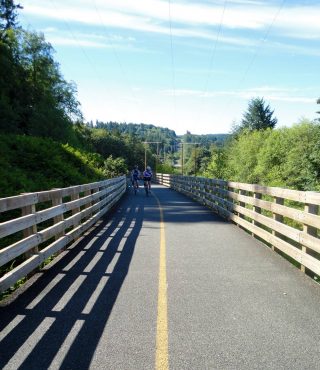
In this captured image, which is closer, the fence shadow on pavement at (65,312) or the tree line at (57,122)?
the fence shadow on pavement at (65,312)

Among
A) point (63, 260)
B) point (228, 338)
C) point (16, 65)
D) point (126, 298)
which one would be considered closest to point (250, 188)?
point (63, 260)

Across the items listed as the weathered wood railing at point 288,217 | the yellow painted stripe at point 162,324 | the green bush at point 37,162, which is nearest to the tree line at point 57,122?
the green bush at point 37,162

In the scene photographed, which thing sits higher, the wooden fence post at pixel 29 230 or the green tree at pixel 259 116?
the green tree at pixel 259 116

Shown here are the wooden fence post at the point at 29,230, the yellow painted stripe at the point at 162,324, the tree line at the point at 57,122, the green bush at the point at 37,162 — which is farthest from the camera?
the tree line at the point at 57,122

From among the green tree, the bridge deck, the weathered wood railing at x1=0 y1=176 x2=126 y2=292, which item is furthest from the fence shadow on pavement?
the green tree

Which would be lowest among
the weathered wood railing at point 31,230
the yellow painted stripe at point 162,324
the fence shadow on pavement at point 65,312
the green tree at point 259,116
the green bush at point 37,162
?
the fence shadow on pavement at point 65,312

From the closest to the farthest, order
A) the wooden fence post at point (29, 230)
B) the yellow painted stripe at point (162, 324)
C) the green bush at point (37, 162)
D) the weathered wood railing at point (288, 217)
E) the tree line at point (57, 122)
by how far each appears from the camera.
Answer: the yellow painted stripe at point (162, 324) → the wooden fence post at point (29, 230) → the weathered wood railing at point (288, 217) → the green bush at point (37, 162) → the tree line at point (57, 122)

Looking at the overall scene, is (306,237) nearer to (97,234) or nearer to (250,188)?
(250,188)

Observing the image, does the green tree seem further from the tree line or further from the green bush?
the green bush

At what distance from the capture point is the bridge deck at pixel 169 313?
392cm

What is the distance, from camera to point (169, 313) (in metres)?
5.04

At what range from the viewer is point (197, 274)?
6891mm

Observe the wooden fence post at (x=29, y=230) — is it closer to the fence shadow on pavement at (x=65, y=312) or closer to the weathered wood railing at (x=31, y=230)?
the weathered wood railing at (x=31, y=230)

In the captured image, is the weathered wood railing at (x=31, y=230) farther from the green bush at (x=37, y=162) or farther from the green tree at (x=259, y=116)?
the green tree at (x=259, y=116)
